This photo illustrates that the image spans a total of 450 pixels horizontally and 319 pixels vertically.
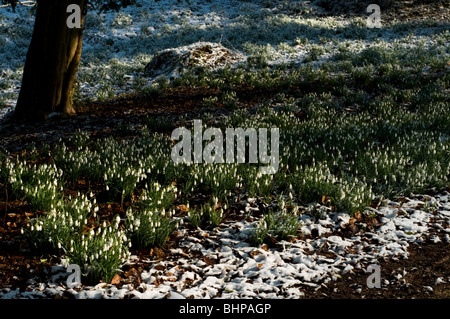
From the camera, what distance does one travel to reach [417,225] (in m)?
4.41

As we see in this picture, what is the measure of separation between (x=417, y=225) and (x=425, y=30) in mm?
19996

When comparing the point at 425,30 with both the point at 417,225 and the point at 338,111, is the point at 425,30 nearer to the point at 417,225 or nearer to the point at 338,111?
the point at 338,111

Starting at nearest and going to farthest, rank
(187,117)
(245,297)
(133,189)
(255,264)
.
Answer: (245,297) < (255,264) < (133,189) < (187,117)

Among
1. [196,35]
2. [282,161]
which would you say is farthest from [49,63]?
[196,35]

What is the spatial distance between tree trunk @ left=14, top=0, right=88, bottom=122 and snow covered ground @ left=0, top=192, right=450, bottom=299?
6.29 m

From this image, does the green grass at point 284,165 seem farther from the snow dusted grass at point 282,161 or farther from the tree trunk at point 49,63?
the tree trunk at point 49,63

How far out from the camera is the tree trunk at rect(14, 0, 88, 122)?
8.30m

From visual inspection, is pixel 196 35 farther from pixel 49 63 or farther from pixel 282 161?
pixel 282 161

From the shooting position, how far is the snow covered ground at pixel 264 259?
3.16 meters

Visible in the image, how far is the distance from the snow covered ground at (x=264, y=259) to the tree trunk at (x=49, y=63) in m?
6.29

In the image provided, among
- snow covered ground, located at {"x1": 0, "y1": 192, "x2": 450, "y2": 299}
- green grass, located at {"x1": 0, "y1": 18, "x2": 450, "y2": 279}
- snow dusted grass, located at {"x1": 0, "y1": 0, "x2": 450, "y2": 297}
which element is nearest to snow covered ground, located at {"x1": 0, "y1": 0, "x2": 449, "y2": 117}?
snow dusted grass, located at {"x1": 0, "y1": 0, "x2": 450, "y2": 297}

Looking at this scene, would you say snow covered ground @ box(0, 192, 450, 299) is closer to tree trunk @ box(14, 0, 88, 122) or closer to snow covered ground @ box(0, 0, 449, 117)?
tree trunk @ box(14, 0, 88, 122)

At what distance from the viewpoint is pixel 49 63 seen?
334 inches

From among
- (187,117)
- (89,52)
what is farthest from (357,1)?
(187,117)
